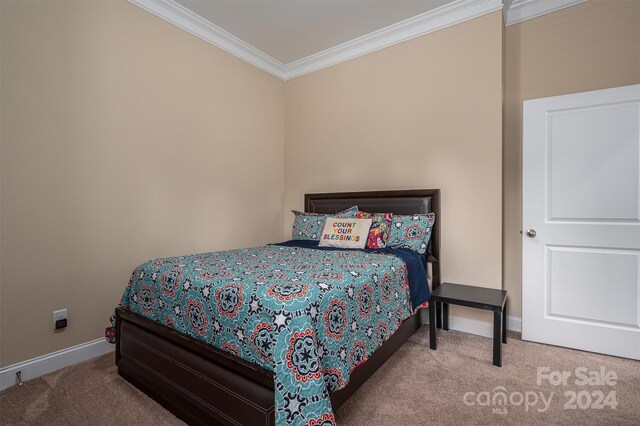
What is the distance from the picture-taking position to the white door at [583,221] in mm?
2225

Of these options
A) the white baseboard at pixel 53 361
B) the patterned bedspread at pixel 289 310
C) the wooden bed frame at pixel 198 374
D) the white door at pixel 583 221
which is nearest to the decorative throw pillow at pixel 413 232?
the patterned bedspread at pixel 289 310

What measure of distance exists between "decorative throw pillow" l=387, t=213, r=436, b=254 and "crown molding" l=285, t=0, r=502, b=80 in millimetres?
1811

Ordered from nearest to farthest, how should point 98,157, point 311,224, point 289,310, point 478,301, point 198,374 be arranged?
→ 1. point 289,310
2. point 198,374
3. point 478,301
4. point 98,157
5. point 311,224

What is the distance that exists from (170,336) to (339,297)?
96 centimetres

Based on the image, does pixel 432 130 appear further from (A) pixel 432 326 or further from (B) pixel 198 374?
(B) pixel 198 374

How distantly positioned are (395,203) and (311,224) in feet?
2.93

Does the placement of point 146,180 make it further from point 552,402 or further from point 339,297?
point 552,402

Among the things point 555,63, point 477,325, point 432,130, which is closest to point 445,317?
point 477,325

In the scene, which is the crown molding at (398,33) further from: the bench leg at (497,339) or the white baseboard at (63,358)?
the white baseboard at (63,358)

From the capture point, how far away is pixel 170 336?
169cm

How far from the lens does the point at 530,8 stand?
2713 millimetres

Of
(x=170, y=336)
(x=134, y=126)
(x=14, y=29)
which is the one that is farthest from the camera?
→ (x=134, y=126)

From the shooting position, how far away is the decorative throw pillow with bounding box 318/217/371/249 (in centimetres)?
276

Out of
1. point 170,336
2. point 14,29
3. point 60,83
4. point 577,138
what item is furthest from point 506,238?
point 14,29
